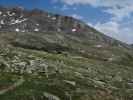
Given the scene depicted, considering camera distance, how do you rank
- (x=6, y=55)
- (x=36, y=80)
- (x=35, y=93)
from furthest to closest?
(x=6, y=55)
(x=36, y=80)
(x=35, y=93)

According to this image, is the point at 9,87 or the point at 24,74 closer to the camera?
the point at 9,87

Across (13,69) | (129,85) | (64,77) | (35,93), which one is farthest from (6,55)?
(35,93)

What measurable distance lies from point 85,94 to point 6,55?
4651 cm

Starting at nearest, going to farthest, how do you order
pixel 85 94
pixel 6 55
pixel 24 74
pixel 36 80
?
pixel 85 94 < pixel 36 80 < pixel 24 74 < pixel 6 55

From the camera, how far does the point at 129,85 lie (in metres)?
87.1

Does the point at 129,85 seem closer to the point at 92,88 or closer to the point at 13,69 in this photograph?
the point at 92,88

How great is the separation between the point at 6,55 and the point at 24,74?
28.4 metres

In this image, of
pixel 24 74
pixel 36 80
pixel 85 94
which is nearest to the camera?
pixel 85 94

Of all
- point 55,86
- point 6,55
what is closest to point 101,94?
point 55,86

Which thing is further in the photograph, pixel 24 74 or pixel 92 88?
pixel 24 74

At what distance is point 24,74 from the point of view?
75062 mm

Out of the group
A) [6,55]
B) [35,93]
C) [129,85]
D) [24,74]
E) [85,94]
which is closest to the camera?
[35,93]

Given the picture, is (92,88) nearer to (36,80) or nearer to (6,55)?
(36,80)

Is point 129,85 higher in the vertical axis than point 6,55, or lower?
lower
